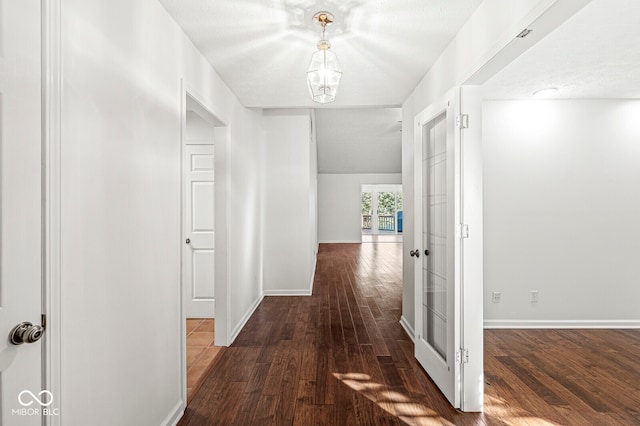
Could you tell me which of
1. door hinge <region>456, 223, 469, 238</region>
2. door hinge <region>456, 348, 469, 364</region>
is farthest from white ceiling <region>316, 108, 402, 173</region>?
door hinge <region>456, 348, 469, 364</region>

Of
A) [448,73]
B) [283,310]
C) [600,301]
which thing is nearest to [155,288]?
[448,73]

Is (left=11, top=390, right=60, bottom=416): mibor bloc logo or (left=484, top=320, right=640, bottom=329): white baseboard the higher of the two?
(left=11, top=390, right=60, bottom=416): mibor bloc logo

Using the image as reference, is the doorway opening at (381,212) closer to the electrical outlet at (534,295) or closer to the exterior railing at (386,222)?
the exterior railing at (386,222)

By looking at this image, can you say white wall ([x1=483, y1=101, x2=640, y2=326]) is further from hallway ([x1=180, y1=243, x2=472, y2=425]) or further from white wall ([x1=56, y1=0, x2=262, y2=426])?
white wall ([x1=56, y1=0, x2=262, y2=426])

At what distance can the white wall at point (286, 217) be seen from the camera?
209 inches

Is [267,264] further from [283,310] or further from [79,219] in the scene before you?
[79,219]

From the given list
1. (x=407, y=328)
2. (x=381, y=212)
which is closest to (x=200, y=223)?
(x=407, y=328)

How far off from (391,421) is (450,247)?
1143 millimetres

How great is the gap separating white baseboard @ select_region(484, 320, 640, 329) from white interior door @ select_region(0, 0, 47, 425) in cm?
390

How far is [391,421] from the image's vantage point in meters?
2.18

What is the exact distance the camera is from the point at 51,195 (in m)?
1.21

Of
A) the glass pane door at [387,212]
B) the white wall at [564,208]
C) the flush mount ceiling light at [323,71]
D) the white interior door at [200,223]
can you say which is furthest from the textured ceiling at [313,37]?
the glass pane door at [387,212]

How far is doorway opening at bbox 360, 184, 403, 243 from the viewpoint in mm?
13547

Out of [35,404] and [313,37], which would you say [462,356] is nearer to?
[35,404]
